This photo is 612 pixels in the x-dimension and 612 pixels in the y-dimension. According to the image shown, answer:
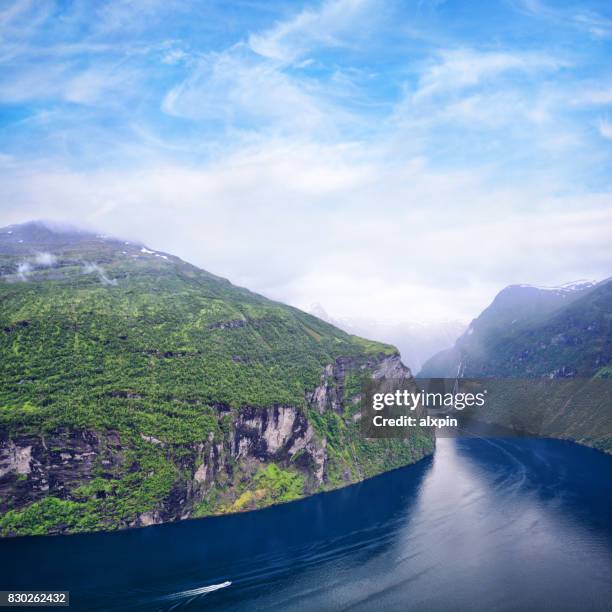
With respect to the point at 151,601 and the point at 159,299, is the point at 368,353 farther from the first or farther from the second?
the point at 151,601

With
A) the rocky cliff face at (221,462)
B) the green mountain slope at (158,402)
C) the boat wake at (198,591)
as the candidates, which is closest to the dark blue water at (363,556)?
the boat wake at (198,591)

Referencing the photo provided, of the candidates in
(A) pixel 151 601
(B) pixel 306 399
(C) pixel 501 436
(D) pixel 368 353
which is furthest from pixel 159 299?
(C) pixel 501 436

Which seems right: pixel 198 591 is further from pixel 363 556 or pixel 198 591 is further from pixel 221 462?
pixel 221 462

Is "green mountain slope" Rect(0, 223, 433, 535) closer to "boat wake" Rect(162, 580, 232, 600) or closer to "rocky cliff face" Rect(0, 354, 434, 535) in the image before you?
"rocky cliff face" Rect(0, 354, 434, 535)

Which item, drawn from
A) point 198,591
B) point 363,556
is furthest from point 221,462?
point 198,591

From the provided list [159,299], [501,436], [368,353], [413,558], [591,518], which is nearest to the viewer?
[413,558]

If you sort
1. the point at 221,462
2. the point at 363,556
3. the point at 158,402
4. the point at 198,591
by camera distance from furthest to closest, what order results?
the point at 158,402
the point at 221,462
the point at 363,556
the point at 198,591
